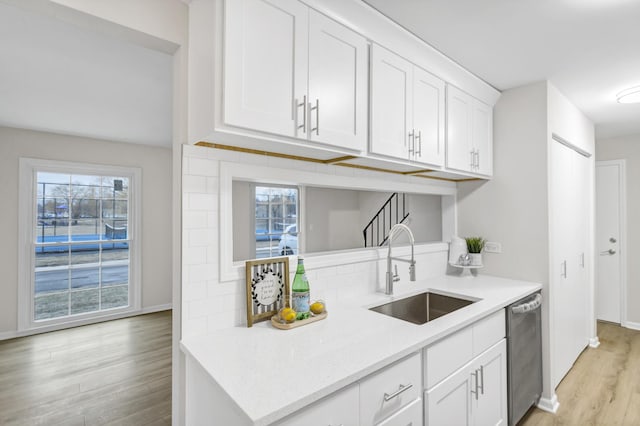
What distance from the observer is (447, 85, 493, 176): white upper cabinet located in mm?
2191

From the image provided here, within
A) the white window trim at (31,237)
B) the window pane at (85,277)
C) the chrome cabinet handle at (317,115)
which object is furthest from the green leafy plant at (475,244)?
the window pane at (85,277)

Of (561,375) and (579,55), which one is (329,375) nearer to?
(579,55)

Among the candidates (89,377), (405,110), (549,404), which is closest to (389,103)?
(405,110)

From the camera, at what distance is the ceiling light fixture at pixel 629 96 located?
8.26 ft

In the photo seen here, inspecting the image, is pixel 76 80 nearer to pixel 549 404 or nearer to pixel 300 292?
pixel 300 292

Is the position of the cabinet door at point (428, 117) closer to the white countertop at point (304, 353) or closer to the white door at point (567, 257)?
the white countertop at point (304, 353)

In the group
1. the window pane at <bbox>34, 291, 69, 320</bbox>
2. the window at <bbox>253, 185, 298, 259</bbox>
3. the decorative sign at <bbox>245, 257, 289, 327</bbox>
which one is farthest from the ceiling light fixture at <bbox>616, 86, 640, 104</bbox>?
the window pane at <bbox>34, 291, 69, 320</bbox>

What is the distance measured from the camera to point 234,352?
1237mm

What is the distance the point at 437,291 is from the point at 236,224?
302 centimetres

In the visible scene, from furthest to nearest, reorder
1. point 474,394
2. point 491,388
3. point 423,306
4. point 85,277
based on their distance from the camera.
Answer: point 85,277 → point 423,306 → point 491,388 → point 474,394

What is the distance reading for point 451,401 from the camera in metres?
1.52

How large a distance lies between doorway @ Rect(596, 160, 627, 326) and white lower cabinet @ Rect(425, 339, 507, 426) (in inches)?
132

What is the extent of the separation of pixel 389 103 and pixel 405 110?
149 millimetres

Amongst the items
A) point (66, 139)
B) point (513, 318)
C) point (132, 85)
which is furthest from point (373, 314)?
point (66, 139)
